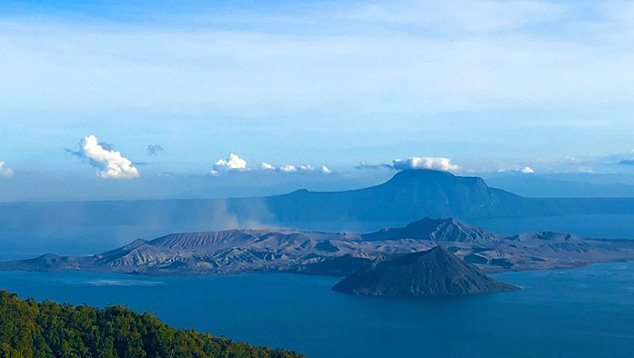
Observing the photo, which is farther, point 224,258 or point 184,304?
point 224,258

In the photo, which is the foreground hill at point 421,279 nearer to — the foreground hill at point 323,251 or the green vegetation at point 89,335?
the foreground hill at point 323,251

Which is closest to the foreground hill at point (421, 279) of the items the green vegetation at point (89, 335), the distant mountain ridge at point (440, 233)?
the distant mountain ridge at point (440, 233)

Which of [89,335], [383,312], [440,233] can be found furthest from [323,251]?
[89,335]

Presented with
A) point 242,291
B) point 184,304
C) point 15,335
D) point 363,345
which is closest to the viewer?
point 15,335

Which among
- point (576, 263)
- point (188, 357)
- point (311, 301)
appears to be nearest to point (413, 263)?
point (311, 301)

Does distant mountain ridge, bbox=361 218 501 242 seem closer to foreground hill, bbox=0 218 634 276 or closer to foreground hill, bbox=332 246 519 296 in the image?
foreground hill, bbox=0 218 634 276

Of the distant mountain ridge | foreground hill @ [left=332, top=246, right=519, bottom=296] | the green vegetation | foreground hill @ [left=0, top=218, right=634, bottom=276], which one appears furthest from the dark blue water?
the distant mountain ridge

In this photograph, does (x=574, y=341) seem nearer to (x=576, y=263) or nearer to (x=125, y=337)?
(x=125, y=337)
